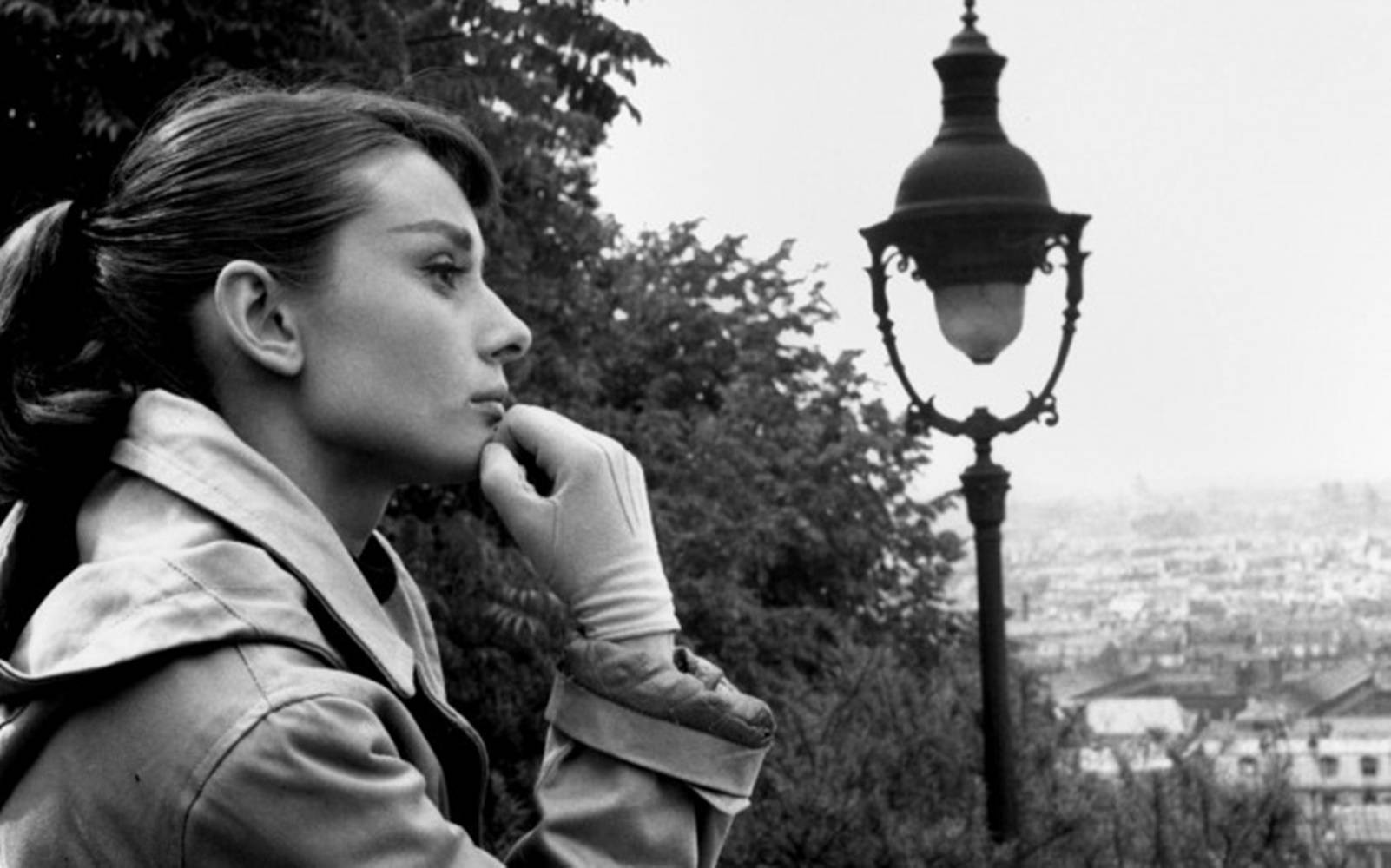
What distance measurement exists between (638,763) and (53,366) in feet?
1.99

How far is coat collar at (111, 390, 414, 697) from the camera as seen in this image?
193 centimetres

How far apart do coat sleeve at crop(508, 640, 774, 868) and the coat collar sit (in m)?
0.17

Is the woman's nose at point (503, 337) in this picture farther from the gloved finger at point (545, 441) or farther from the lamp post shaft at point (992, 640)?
the lamp post shaft at point (992, 640)

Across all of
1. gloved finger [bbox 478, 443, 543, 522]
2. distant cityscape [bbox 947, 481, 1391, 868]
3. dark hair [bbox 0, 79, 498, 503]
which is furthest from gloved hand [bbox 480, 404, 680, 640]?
distant cityscape [bbox 947, 481, 1391, 868]

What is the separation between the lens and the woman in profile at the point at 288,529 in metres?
1.78

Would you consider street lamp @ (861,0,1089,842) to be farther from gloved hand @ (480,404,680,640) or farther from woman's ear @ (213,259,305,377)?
woman's ear @ (213,259,305,377)

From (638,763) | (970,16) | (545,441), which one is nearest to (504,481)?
(545,441)

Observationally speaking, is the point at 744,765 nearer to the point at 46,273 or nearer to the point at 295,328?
the point at 295,328

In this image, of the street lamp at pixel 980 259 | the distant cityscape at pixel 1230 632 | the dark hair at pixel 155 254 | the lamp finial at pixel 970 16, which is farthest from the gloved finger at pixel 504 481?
the lamp finial at pixel 970 16

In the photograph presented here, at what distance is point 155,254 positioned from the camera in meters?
2.03

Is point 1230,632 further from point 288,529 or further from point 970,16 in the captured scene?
point 288,529

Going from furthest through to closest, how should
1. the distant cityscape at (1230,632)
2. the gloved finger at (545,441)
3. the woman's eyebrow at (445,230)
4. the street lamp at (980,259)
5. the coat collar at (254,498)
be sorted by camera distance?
1. the street lamp at (980,259)
2. the distant cityscape at (1230,632)
3. the gloved finger at (545,441)
4. the woman's eyebrow at (445,230)
5. the coat collar at (254,498)

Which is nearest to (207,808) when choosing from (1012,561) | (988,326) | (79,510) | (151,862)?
(151,862)

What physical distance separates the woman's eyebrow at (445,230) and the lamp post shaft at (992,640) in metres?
4.47
